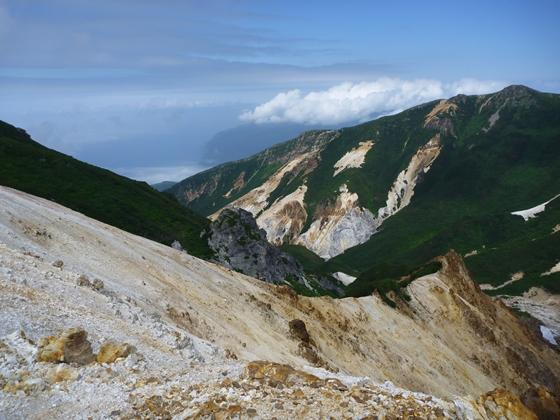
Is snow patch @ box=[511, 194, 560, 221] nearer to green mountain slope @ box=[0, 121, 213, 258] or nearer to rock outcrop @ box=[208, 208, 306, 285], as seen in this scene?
rock outcrop @ box=[208, 208, 306, 285]

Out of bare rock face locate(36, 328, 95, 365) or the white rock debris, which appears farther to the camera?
the white rock debris

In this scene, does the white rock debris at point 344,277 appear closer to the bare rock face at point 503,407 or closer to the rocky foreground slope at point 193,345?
the rocky foreground slope at point 193,345

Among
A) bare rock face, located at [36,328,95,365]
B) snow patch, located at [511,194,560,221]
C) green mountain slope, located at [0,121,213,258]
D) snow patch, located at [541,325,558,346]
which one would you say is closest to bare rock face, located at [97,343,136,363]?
bare rock face, located at [36,328,95,365]

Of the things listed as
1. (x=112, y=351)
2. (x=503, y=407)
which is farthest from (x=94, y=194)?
(x=503, y=407)

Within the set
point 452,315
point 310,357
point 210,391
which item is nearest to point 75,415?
point 210,391

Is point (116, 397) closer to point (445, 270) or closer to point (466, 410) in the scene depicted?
point (466, 410)

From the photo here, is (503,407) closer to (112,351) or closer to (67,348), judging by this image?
(112,351)

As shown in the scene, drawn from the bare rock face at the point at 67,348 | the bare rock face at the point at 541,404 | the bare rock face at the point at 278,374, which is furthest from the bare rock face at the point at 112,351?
the bare rock face at the point at 541,404
